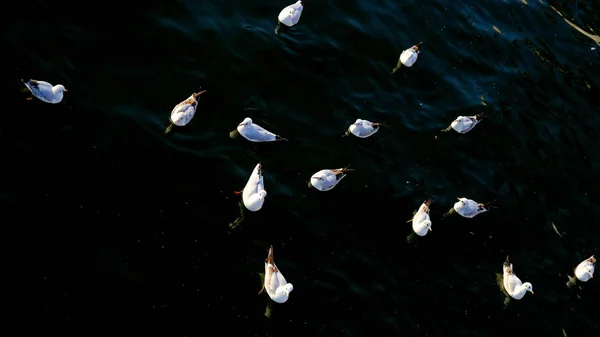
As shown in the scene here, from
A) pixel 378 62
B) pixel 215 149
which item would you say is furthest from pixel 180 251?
pixel 378 62

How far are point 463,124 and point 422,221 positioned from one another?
429 cm

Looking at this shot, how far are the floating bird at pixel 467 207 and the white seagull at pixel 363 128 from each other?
122 inches

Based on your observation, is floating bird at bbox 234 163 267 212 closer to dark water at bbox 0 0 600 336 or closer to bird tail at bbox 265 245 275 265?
dark water at bbox 0 0 600 336

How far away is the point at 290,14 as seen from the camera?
16766 millimetres

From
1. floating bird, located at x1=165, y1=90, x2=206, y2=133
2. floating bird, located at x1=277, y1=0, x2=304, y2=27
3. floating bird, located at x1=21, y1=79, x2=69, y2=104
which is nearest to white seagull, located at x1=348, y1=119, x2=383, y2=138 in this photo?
floating bird, located at x1=277, y1=0, x2=304, y2=27

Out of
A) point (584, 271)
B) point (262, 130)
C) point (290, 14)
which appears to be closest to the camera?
point (262, 130)

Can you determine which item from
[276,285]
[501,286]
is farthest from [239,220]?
[501,286]

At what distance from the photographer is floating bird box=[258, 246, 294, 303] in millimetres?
11414

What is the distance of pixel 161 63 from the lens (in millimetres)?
14672

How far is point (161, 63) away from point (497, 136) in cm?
1082

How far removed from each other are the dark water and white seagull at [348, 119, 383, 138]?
1.13 feet

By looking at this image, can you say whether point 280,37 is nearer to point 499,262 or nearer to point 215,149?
point 215,149

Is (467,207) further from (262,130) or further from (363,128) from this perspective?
(262,130)

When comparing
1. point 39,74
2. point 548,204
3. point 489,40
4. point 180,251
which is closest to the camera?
point 180,251
